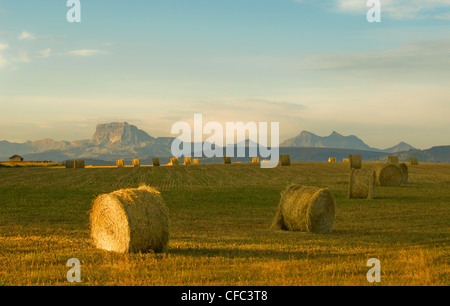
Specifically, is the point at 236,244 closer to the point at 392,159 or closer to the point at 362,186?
the point at 362,186

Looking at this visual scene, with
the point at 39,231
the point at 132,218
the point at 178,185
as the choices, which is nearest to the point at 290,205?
the point at 132,218

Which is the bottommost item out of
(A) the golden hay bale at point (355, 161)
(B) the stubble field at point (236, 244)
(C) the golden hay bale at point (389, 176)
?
(B) the stubble field at point (236, 244)

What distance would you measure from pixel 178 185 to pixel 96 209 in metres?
27.4

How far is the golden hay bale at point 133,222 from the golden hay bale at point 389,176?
30756 mm

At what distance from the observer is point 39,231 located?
62.3 ft

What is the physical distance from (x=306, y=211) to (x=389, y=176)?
2470cm

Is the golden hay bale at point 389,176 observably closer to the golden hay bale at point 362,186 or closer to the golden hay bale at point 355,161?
the golden hay bale at point 362,186

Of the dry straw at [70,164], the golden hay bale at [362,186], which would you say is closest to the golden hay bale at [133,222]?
the golden hay bale at [362,186]

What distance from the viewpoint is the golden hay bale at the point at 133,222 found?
45.5 ft

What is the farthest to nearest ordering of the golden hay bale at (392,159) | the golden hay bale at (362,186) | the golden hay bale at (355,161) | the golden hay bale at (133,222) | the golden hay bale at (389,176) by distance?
the golden hay bale at (392,159) < the golden hay bale at (355,161) < the golden hay bale at (389,176) < the golden hay bale at (362,186) < the golden hay bale at (133,222)

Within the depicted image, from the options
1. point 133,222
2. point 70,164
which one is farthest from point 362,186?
point 70,164

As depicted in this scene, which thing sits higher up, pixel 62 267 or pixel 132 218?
pixel 132 218

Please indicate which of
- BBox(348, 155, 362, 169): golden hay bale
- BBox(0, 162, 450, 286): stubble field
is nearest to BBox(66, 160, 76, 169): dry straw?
BBox(0, 162, 450, 286): stubble field
